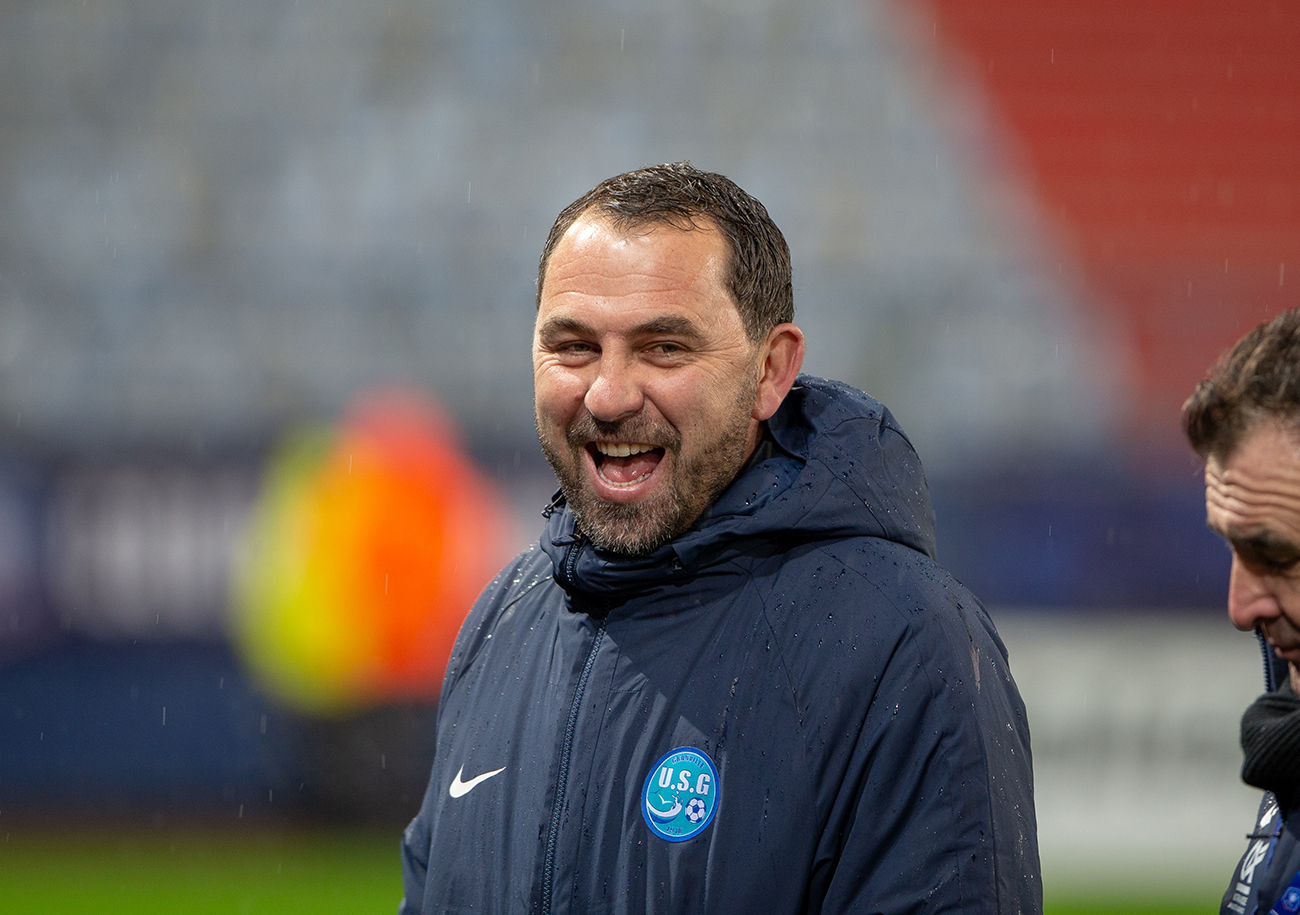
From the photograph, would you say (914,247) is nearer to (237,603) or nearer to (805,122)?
(805,122)

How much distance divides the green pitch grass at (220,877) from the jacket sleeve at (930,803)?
3.83 m

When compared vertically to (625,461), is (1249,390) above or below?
above

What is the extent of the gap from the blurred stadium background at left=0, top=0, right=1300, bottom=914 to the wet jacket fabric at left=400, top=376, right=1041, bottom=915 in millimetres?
3722

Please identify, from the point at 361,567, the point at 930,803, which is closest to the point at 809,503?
the point at 930,803

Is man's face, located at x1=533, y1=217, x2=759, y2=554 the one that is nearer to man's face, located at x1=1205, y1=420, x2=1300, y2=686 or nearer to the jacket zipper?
the jacket zipper

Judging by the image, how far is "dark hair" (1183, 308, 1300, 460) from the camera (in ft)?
4.82

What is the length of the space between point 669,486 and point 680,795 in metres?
0.35

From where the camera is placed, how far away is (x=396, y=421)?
19.7 feet

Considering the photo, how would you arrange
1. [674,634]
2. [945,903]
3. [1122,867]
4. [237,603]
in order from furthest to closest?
[237,603]
[1122,867]
[674,634]
[945,903]

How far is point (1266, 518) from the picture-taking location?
1.47m

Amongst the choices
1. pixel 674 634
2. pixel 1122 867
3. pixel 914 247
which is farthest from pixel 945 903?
pixel 914 247

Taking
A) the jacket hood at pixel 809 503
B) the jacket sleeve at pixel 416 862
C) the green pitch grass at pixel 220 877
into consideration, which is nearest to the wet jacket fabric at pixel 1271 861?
the jacket hood at pixel 809 503

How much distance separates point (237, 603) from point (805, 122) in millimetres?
3932

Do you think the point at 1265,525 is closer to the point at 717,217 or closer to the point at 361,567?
the point at 717,217
